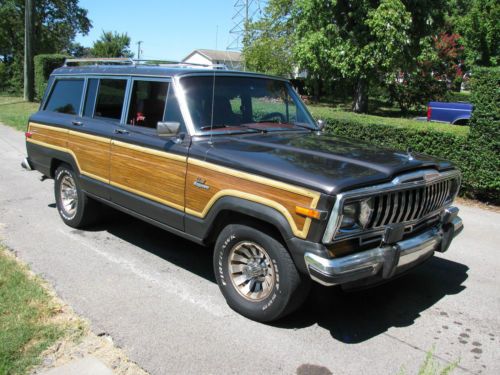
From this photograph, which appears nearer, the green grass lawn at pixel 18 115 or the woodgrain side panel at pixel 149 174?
the woodgrain side panel at pixel 149 174

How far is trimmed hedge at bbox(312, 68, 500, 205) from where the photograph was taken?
8.22 m

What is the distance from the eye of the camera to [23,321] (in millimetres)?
3779

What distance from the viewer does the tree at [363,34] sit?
17562mm

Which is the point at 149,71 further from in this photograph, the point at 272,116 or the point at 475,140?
the point at 475,140

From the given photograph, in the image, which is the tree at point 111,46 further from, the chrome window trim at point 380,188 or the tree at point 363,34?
the chrome window trim at point 380,188

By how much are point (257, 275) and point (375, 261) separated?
3.23 feet

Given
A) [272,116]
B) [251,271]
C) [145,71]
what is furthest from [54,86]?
[251,271]

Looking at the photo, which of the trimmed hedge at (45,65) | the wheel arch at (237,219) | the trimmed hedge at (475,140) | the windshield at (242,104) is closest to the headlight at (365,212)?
the wheel arch at (237,219)

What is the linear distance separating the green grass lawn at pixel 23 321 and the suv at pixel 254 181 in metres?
1.21

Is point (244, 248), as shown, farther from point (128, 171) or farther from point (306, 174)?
point (128, 171)

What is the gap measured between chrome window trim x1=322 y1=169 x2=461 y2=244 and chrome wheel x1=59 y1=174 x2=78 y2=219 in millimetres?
3898

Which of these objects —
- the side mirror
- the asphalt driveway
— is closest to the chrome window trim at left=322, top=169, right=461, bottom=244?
the asphalt driveway

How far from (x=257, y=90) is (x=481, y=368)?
3268 mm

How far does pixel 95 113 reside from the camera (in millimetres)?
5707
